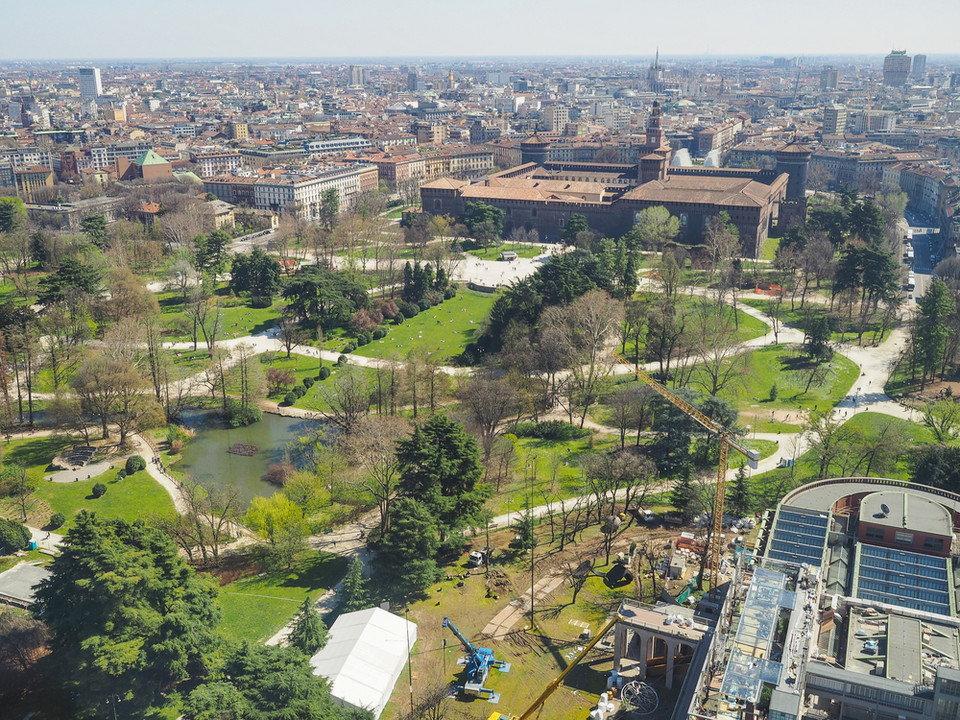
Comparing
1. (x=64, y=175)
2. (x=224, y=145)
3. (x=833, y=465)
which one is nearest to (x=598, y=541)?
(x=833, y=465)

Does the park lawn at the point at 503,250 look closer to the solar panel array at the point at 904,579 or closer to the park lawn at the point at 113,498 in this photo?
the park lawn at the point at 113,498

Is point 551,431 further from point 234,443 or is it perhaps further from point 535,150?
point 535,150

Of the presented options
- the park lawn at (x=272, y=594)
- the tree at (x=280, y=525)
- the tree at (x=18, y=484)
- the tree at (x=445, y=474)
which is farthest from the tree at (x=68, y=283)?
the tree at (x=445, y=474)

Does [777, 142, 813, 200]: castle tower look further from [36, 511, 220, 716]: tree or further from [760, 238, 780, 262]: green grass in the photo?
[36, 511, 220, 716]: tree

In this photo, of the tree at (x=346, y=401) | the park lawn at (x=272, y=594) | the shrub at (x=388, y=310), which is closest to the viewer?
the park lawn at (x=272, y=594)

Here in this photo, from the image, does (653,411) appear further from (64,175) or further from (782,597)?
(64,175)

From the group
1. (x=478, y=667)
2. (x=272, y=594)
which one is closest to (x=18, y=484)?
(x=272, y=594)

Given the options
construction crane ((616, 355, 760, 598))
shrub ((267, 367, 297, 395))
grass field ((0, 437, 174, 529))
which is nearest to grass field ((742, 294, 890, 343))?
construction crane ((616, 355, 760, 598))
